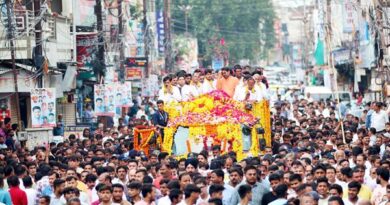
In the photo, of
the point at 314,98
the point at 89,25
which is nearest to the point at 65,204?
the point at 89,25

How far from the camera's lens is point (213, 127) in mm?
25812

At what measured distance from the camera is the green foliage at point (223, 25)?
101875 millimetres

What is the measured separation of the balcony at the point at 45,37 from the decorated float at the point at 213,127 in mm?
9056

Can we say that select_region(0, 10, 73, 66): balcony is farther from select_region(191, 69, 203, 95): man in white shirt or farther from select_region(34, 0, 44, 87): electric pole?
select_region(191, 69, 203, 95): man in white shirt

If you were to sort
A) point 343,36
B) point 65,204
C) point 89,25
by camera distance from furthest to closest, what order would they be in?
point 343,36 → point 89,25 → point 65,204

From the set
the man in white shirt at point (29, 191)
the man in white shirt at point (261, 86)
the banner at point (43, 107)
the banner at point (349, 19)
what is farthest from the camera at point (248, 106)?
the banner at point (349, 19)

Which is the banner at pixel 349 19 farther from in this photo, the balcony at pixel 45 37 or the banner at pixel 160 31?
the banner at pixel 160 31

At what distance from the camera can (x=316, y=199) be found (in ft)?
49.5

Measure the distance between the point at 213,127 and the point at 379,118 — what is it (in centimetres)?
569

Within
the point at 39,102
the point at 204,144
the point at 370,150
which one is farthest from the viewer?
the point at 39,102

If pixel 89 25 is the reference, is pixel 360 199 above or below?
below

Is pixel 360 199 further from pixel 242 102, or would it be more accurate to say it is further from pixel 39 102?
pixel 39 102

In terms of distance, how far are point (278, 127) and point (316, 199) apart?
15346 millimetres

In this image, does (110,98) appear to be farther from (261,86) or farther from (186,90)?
(261,86)
